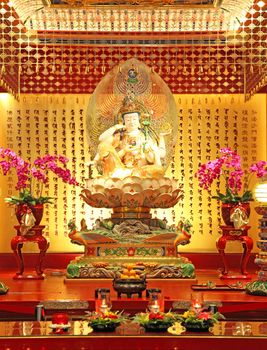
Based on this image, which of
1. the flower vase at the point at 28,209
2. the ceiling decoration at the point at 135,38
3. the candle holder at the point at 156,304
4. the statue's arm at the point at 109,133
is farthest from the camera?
the statue's arm at the point at 109,133

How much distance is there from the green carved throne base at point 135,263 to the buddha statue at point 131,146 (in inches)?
36.1

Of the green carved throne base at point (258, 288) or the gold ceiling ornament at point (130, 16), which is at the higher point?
the gold ceiling ornament at point (130, 16)

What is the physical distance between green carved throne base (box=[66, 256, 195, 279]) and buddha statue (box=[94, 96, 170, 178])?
92 centimetres

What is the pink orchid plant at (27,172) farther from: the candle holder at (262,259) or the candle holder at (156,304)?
the candle holder at (156,304)

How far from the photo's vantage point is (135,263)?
7.46 metres

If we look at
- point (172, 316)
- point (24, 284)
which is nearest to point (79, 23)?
point (24, 284)

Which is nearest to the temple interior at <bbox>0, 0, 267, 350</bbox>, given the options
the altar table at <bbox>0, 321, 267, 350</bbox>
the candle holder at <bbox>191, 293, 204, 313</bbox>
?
the candle holder at <bbox>191, 293, 204, 313</bbox>

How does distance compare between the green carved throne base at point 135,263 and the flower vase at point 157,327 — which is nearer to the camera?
the flower vase at point 157,327

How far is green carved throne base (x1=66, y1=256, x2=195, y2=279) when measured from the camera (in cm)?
745

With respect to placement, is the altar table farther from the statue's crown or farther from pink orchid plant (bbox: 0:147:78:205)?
the statue's crown

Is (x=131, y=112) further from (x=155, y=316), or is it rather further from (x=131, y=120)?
(x=155, y=316)

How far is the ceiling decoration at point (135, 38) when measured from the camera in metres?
7.83
